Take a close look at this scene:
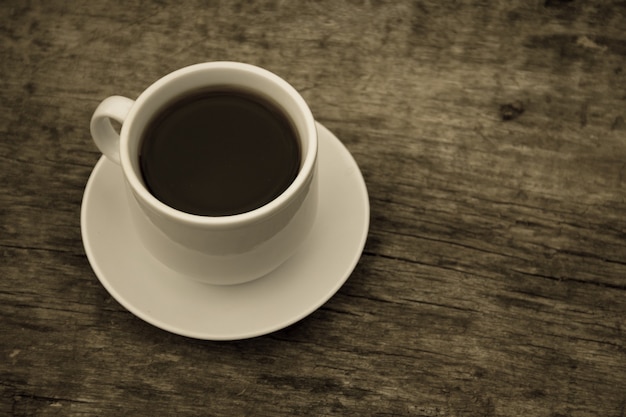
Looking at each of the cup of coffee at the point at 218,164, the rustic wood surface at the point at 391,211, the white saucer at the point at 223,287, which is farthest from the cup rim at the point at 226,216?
the rustic wood surface at the point at 391,211

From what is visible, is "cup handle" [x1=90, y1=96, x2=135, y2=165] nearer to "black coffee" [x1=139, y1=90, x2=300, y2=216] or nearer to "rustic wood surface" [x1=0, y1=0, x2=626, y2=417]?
"black coffee" [x1=139, y1=90, x2=300, y2=216]

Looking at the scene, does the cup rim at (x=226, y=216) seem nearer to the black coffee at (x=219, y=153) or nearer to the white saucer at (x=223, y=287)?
the black coffee at (x=219, y=153)

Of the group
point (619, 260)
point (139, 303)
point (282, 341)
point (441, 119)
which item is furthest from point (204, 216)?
point (619, 260)

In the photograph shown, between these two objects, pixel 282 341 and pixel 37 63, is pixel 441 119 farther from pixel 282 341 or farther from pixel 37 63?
pixel 37 63

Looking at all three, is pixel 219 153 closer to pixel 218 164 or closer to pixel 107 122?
pixel 218 164

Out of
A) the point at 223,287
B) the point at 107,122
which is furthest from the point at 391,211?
the point at 107,122

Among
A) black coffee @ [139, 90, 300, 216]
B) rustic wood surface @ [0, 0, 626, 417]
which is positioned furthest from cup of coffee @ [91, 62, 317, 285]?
rustic wood surface @ [0, 0, 626, 417]
